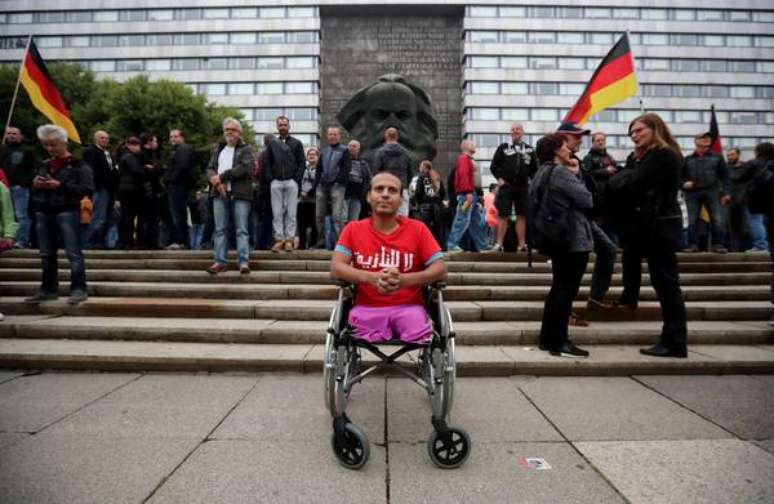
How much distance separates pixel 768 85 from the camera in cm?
4053

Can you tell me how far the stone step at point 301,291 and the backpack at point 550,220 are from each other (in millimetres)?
1612

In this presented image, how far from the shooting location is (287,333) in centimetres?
425

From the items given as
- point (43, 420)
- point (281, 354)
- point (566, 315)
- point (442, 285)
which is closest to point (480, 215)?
point (566, 315)

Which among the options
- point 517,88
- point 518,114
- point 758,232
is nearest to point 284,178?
point 758,232

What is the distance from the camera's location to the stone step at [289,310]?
15.8ft

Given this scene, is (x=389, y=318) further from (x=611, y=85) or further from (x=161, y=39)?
(x=161, y=39)

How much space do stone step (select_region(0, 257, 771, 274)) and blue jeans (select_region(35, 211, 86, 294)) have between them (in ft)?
4.38

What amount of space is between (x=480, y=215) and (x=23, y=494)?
7.12m

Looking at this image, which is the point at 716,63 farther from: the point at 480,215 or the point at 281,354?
the point at 281,354

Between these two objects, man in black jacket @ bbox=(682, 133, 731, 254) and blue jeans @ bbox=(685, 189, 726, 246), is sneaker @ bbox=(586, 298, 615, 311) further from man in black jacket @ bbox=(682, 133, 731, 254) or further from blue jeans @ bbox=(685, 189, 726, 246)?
blue jeans @ bbox=(685, 189, 726, 246)

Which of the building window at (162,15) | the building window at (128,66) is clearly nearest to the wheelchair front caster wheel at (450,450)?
the building window at (128,66)

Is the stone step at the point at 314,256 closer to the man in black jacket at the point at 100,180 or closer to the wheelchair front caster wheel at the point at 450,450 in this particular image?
the man in black jacket at the point at 100,180

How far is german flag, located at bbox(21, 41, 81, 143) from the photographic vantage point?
7.67m

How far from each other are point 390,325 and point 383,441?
65cm
